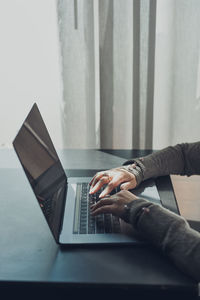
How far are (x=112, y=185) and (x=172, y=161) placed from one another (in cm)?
25

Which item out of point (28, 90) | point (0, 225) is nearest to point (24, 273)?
point (0, 225)

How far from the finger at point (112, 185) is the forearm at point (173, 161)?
9 centimetres

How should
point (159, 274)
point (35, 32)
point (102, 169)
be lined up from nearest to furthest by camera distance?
point (159, 274)
point (102, 169)
point (35, 32)

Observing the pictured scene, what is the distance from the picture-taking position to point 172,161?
112 centimetres

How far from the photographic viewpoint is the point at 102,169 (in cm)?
116

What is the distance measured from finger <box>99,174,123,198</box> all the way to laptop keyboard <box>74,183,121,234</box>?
0.02 m

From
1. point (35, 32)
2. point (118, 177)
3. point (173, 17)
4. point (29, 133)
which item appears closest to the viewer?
point (29, 133)

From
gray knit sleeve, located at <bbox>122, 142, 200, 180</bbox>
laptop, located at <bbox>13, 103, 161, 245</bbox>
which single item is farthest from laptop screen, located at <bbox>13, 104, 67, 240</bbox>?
gray knit sleeve, located at <bbox>122, 142, 200, 180</bbox>

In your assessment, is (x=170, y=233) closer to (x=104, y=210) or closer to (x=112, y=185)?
(x=104, y=210)

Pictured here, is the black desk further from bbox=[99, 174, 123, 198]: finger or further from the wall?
the wall

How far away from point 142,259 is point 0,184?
0.55 m

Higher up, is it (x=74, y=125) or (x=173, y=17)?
(x=173, y=17)

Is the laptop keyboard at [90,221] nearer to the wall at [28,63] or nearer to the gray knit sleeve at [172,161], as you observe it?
the gray knit sleeve at [172,161]

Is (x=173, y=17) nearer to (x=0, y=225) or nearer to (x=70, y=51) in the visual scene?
(x=70, y=51)
